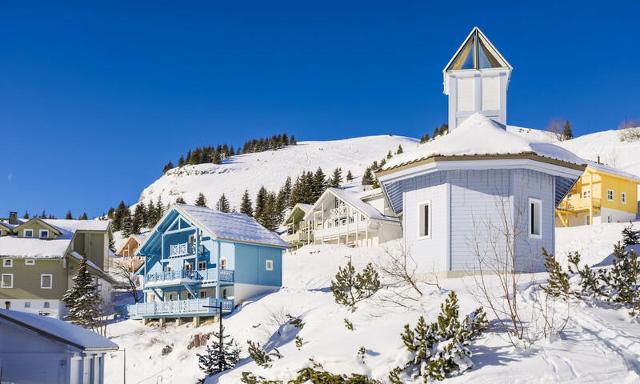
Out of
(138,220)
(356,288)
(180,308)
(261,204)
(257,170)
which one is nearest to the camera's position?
(356,288)

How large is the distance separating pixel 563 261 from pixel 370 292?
20.0 m

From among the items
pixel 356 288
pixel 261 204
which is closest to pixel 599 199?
pixel 356 288

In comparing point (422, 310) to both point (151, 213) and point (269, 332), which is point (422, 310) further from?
point (151, 213)

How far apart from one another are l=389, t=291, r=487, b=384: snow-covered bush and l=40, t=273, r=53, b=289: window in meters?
40.6

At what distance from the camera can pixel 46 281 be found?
162ft

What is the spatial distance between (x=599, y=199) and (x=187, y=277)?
87.0 feet

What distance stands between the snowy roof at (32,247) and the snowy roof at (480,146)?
33.3 meters

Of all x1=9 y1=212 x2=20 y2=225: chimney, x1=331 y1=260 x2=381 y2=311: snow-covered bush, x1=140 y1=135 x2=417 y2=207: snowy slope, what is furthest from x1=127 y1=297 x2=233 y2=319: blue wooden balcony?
x1=140 y1=135 x2=417 y2=207: snowy slope

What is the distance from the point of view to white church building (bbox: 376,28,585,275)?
20969 millimetres

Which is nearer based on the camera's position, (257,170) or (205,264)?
(205,264)

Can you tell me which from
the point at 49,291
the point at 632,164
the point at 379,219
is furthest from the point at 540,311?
the point at 632,164

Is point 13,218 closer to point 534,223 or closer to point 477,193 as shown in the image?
point 477,193

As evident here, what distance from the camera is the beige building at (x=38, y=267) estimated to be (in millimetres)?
48875

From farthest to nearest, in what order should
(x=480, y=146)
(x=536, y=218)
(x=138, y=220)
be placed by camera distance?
(x=138, y=220) < (x=536, y=218) < (x=480, y=146)
